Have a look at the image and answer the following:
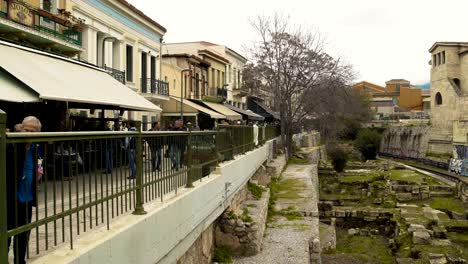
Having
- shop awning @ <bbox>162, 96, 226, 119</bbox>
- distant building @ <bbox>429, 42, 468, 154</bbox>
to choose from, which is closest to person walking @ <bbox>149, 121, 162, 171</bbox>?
shop awning @ <bbox>162, 96, 226, 119</bbox>

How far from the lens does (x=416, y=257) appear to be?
16797 mm

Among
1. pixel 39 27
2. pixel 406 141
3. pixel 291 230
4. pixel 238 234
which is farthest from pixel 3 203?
pixel 406 141

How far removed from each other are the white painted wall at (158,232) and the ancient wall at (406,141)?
51.7 m

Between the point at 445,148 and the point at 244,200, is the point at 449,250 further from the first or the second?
the point at 445,148

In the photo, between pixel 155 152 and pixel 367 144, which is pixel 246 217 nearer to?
pixel 155 152

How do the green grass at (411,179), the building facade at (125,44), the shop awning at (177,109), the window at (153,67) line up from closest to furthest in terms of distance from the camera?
1. the building facade at (125,44)
2. the shop awning at (177,109)
3. the window at (153,67)
4. the green grass at (411,179)

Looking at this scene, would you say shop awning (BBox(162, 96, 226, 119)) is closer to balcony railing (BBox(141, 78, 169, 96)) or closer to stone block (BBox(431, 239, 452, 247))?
balcony railing (BBox(141, 78, 169, 96))

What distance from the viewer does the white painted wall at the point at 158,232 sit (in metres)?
4.11

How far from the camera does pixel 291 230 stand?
1403 centimetres

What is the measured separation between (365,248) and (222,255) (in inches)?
450

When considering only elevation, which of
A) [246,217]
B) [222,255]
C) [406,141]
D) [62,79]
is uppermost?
[62,79]

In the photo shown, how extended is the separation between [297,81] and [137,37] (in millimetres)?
13239

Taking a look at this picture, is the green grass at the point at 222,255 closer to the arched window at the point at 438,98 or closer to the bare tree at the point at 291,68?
the bare tree at the point at 291,68

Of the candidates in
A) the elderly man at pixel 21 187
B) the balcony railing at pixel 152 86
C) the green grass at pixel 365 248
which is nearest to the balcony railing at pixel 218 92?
the balcony railing at pixel 152 86
